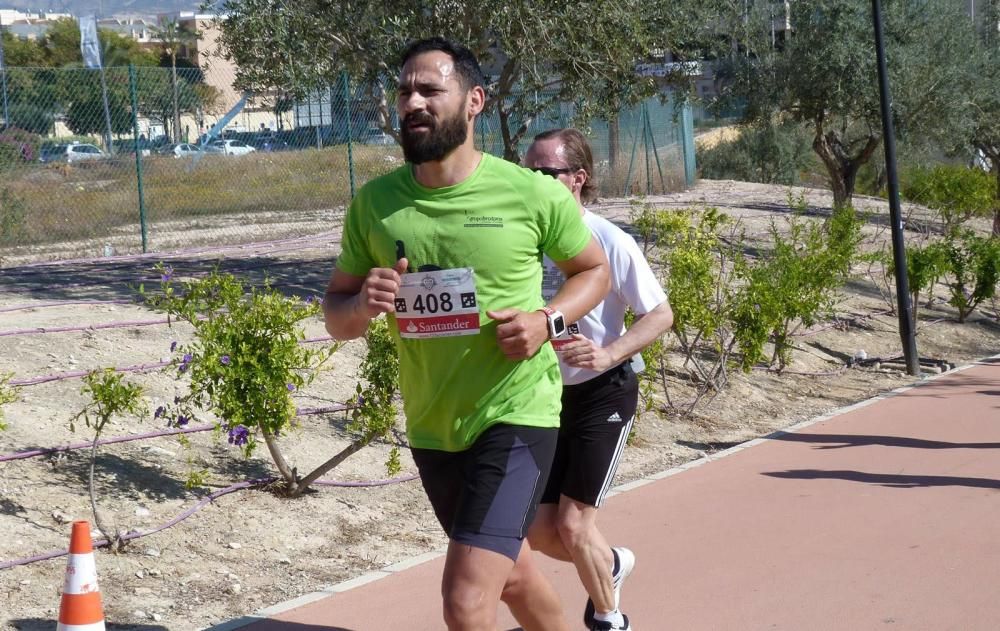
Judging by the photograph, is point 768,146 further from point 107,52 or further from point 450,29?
point 107,52

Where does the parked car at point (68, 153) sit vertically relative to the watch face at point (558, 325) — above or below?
below

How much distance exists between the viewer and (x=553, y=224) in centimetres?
366

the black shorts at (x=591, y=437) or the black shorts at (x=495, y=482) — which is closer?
the black shorts at (x=495, y=482)

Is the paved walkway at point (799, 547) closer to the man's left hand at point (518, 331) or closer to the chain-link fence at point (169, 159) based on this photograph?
the man's left hand at point (518, 331)

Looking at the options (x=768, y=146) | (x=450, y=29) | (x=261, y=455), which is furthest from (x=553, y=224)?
(x=768, y=146)

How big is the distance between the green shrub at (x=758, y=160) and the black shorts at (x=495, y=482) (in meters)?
33.8

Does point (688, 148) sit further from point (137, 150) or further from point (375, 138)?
point (137, 150)

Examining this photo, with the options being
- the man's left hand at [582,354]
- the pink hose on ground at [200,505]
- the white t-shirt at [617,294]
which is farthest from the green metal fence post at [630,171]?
the man's left hand at [582,354]

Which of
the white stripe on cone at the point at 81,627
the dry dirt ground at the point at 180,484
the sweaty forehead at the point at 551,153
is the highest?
the sweaty forehead at the point at 551,153

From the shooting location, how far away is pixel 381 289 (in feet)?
11.1

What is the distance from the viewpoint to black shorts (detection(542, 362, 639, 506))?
14.8ft

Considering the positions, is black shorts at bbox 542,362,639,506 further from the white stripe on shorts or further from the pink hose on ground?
the pink hose on ground

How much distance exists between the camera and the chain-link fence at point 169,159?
15.0 m

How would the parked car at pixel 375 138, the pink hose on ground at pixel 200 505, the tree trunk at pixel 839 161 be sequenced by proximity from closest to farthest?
the pink hose on ground at pixel 200 505 → the parked car at pixel 375 138 → the tree trunk at pixel 839 161
